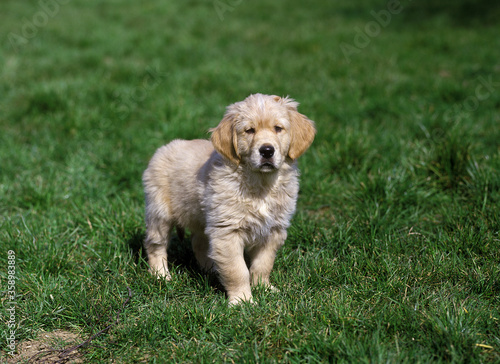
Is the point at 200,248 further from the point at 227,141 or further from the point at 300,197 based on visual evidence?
the point at 300,197

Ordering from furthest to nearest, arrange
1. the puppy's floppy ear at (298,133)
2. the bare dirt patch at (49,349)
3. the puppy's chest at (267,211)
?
the puppy's floppy ear at (298,133) → the puppy's chest at (267,211) → the bare dirt patch at (49,349)

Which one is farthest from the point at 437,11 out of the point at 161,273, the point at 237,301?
the point at 237,301

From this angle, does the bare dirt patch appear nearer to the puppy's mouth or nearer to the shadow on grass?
the puppy's mouth

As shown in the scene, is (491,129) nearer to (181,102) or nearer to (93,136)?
(181,102)

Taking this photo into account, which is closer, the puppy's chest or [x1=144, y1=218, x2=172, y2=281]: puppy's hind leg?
the puppy's chest

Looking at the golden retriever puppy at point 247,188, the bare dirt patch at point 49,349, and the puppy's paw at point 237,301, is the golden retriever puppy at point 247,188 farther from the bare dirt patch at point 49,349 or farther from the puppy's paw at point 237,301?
the bare dirt patch at point 49,349

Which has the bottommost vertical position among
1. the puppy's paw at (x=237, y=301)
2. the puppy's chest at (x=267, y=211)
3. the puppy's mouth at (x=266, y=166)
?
the puppy's paw at (x=237, y=301)

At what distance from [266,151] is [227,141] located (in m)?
0.29

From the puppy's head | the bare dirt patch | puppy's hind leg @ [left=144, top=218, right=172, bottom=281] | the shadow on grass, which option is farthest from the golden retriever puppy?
the shadow on grass

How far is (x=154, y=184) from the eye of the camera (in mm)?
3447

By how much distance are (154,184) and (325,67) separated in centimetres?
460

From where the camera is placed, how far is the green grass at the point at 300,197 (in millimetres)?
2527

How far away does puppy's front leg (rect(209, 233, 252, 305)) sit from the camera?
2918mm

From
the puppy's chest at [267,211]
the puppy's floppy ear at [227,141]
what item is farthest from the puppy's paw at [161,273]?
the puppy's floppy ear at [227,141]
